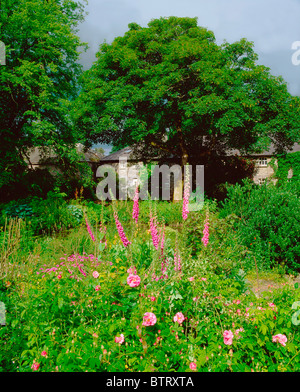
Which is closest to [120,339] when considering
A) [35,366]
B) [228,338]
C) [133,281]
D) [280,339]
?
[133,281]

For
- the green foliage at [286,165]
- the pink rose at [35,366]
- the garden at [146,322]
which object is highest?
the green foliage at [286,165]

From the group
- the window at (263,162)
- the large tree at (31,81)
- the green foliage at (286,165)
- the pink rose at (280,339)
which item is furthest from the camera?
the window at (263,162)

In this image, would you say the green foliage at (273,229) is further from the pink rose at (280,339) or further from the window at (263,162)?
the window at (263,162)

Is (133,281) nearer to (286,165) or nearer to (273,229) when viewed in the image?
(273,229)

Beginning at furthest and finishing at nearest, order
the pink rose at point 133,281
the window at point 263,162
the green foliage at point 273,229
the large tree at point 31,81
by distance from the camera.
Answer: the window at point 263,162
the large tree at point 31,81
the green foliage at point 273,229
the pink rose at point 133,281

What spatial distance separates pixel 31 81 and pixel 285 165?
19683mm

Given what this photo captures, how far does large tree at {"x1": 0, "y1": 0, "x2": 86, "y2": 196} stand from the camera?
464 inches

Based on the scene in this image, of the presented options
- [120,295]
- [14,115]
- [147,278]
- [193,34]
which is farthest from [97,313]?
Answer: [193,34]

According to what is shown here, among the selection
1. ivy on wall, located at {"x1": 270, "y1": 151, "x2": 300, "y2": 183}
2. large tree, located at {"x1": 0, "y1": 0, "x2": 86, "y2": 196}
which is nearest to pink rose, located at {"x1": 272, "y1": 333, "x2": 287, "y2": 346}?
large tree, located at {"x1": 0, "y1": 0, "x2": 86, "y2": 196}

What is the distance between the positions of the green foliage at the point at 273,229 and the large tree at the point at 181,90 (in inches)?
307

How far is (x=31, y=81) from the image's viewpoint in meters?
11.7

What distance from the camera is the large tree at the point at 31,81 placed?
38.7ft

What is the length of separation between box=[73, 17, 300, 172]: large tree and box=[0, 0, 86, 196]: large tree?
1.78 metres

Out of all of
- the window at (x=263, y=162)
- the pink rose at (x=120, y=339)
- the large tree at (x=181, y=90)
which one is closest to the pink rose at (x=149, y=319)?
the pink rose at (x=120, y=339)
